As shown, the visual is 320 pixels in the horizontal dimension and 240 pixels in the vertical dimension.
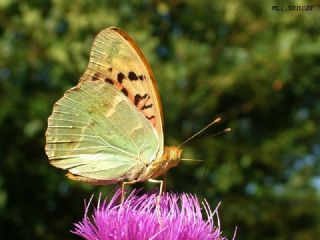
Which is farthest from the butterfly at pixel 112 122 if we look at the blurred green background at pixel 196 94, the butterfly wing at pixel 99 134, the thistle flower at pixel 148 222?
the blurred green background at pixel 196 94

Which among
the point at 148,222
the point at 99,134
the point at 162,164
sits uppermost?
the point at 99,134

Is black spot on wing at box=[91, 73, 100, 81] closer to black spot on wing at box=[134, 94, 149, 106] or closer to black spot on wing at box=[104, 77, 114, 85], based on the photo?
black spot on wing at box=[104, 77, 114, 85]

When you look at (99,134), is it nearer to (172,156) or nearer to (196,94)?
(172,156)

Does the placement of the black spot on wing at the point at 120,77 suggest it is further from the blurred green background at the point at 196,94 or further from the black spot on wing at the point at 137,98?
the blurred green background at the point at 196,94

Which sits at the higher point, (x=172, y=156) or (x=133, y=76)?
(x=133, y=76)

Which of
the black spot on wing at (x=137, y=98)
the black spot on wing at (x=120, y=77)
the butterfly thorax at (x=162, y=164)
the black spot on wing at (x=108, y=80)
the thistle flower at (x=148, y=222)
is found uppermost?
the black spot on wing at (x=120, y=77)

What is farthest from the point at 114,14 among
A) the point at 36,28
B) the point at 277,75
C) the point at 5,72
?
the point at 277,75

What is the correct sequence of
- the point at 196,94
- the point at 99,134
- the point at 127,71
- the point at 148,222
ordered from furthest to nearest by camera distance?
the point at 196,94 < the point at 99,134 < the point at 127,71 < the point at 148,222

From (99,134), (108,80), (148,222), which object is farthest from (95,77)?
(148,222)
